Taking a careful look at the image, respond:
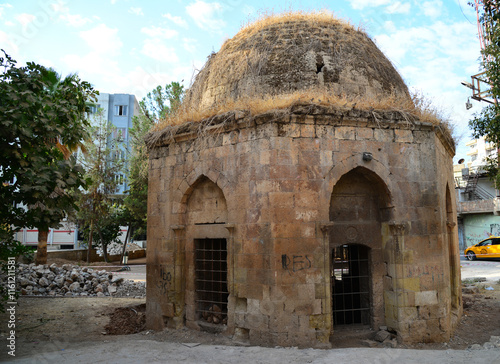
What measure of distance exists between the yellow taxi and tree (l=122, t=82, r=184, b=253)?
2130cm

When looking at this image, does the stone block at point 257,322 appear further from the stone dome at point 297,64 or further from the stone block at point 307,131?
the stone dome at point 297,64

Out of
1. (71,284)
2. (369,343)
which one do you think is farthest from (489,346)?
(71,284)

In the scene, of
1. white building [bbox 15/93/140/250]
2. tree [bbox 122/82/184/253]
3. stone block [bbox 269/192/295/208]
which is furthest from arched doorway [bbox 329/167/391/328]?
white building [bbox 15/93/140/250]

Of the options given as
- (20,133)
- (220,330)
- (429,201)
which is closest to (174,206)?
(220,330)

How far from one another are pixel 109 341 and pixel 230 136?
4805 mm

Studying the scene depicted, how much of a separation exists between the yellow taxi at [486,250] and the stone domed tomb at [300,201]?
17.9 m

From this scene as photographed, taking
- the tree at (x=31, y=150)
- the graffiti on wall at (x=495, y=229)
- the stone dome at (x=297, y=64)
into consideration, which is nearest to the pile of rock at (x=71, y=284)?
the tree at (x=31, y=150)

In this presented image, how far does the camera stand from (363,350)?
6.41 m

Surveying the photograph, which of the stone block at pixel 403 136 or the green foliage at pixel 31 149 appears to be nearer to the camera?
the green foliage at pixel 31 149

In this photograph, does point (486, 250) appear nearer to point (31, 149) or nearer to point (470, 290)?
point (470, 290)

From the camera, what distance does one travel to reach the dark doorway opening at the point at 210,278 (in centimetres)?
816

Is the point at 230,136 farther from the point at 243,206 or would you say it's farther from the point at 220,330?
the point at 220,330

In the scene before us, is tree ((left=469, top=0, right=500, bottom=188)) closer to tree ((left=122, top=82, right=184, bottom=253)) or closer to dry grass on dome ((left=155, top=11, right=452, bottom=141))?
dry grass on dome ((left=155, top=11, right=452, bottom=141))

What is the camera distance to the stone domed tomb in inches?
274
